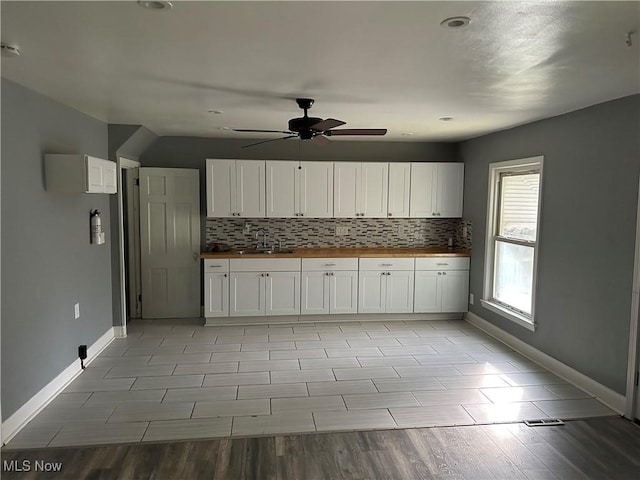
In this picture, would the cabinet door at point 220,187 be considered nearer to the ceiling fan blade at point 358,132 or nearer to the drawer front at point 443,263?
the ceiling fan blade at point 358,132

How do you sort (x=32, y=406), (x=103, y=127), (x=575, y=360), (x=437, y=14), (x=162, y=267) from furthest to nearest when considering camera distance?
(x=162, y=267)
(x=103, y=127)
(x=575, y=360)
(x=32, y=406)
(x=437, y=14)

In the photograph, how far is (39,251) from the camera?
3.38 m

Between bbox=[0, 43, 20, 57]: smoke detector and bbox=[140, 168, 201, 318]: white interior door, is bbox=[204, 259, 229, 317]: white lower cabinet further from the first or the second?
bbox=[0, 43, 20, 57]: smoke detector

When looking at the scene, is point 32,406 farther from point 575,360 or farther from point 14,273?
point 575,360

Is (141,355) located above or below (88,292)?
below

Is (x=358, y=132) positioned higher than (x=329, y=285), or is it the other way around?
(x=358, y=132)

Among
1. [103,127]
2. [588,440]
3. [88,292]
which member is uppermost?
[103,127]

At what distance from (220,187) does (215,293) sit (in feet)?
4.30

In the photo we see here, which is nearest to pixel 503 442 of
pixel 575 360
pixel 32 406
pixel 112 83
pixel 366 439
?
pixel 366 439

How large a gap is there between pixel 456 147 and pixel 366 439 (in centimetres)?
454

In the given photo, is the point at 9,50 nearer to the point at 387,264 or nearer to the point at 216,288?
the point at 216,288

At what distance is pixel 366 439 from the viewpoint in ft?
9.95

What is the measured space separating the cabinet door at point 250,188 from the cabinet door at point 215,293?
0.86 m

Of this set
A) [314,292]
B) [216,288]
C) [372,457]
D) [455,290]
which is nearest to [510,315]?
[455,290]
